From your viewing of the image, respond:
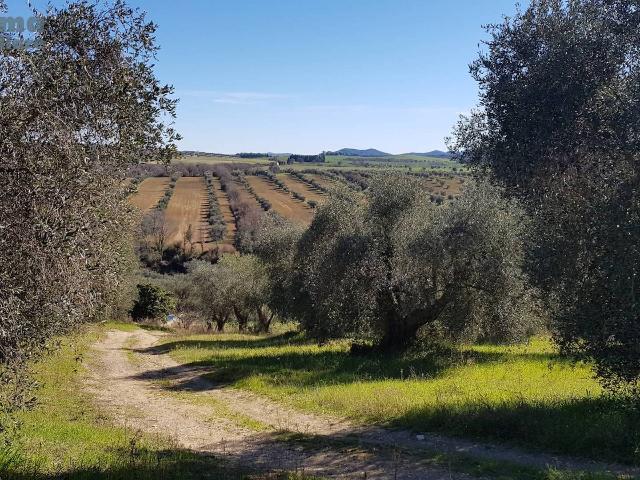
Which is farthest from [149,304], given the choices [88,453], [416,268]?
[88,453]

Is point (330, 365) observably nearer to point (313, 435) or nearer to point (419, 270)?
point (419, 270)

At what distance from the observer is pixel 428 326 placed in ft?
83.9

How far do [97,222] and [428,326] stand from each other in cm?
2071

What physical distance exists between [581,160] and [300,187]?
126 metres

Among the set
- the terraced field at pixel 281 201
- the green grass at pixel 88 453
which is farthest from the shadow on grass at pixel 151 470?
the terraced field at pixel 281 201

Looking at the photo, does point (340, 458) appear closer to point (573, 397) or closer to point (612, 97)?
point (573, 397)

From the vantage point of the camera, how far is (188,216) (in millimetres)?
109312

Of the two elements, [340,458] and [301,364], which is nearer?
[340,458]

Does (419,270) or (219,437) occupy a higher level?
(419,270)

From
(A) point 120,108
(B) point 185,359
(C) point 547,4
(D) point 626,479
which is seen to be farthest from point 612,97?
(B) point 185,359

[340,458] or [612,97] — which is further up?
[612,97]

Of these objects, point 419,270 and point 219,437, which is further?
point 419,270

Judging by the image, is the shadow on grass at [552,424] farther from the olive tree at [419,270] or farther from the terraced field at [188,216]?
the terraced field at [188,216]

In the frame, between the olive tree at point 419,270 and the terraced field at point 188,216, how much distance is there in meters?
77.8
